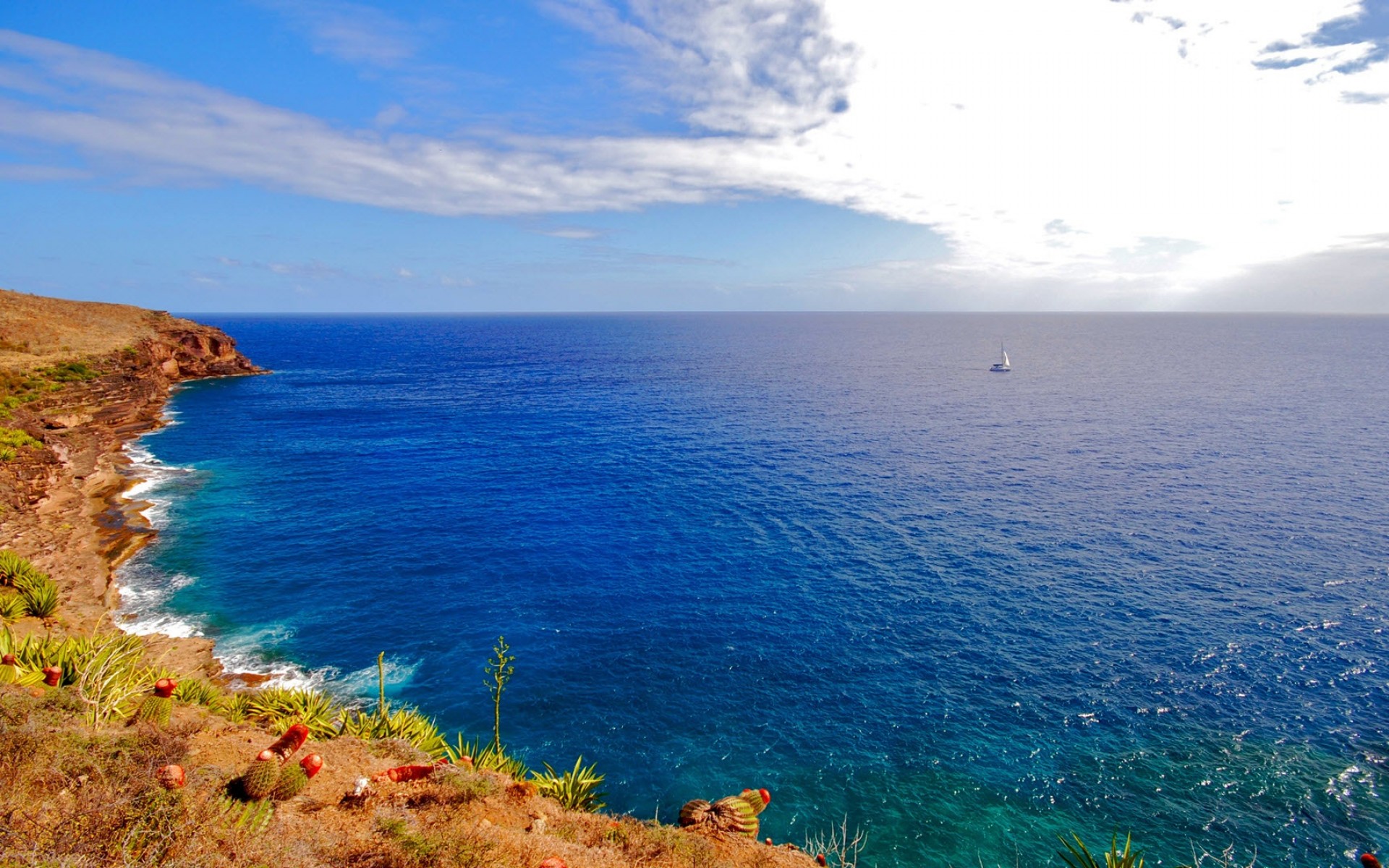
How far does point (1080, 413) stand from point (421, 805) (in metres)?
105

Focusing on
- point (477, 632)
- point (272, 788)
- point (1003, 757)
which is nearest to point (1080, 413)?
point (1003, 757)

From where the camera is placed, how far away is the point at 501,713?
1268 inches

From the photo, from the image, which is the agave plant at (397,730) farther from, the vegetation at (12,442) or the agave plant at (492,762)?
the vegetation at (12,442)

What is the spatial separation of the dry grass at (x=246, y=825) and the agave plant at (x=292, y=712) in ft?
5.17

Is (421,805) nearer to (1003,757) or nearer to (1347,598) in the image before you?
(1003,757)

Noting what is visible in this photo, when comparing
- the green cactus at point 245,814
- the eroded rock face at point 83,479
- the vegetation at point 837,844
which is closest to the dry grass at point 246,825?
the green cactus at point 245,814

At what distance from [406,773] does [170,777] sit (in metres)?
5.76

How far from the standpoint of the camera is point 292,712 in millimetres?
23984

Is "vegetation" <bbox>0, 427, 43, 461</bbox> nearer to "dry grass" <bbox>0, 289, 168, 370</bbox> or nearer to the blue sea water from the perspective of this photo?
the blue sea water

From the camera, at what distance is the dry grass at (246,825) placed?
1228 cm

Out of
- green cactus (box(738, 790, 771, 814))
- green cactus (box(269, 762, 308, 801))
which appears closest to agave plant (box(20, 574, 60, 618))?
green cactus (box(269, 762, 308, 801))

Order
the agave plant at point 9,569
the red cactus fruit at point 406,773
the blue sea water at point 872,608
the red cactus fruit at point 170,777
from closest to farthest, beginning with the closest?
the red cactus fruit at point 170,777 → the red cactus fruit at point 406,773 → the blue sea water at point 872,608 → the agave plant at point 9,569

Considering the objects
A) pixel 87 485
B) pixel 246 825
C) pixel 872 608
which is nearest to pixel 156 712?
pixel 246 825

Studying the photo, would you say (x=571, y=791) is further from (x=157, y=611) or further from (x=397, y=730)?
(x=157, y=611)
